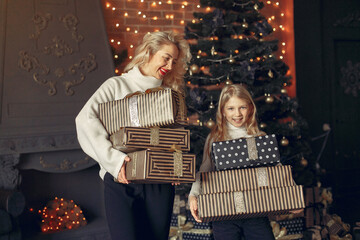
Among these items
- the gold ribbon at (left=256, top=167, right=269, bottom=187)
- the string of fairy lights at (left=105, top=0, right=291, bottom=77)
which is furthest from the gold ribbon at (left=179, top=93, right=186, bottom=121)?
the string of fairy lights at (left=105, top=0, right=291, bottom=77)

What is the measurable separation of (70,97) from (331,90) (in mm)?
3363

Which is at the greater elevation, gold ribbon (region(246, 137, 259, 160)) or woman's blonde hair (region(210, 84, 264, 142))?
woman's blonde hair (region(210, 84, 264, 142))

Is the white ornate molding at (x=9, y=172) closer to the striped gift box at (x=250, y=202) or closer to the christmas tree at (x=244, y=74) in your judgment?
the christmas tree at (x=244, y=74)

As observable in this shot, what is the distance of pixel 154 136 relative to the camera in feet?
5.92

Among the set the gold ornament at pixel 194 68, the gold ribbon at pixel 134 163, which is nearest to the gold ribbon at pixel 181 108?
the gold ribbon at pixel 134 163

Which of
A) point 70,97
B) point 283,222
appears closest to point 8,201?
point 70,97

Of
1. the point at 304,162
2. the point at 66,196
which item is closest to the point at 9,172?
the point at 66,196

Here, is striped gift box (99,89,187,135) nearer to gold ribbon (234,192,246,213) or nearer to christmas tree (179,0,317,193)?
gold ribbon (234,192,246,213)

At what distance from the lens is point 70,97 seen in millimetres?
3697

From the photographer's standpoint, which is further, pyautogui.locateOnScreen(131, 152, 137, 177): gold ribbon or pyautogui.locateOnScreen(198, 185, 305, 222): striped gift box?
pyautogui.locateOnScreen(198, 185, 305, 222): striped gift box

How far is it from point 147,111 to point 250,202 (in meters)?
0.73

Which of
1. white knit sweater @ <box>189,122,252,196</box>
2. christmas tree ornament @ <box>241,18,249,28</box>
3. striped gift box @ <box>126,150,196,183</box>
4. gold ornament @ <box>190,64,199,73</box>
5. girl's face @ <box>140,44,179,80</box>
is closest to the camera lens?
striped gift box @ <box>126,150,196,183</box>

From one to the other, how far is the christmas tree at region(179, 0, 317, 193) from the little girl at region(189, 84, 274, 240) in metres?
0.85

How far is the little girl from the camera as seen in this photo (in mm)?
2297
